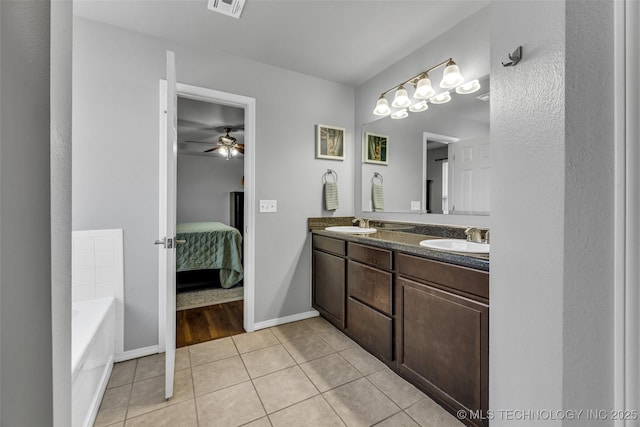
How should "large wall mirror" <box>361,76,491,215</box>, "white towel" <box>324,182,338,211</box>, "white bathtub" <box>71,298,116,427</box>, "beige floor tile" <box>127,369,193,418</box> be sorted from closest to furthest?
"white bathtub" <box>71,298,116,427</box>, "beige floor tile" <box>127,369,193,418</box>, "large wall mirror" <box>361,76,491,215</box>, "white towel" <box>324,182,338,211</box>

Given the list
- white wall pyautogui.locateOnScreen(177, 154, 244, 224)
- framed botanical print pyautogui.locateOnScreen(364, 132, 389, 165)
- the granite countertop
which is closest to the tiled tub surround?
the granite countertop

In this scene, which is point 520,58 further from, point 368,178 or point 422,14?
point 368,178

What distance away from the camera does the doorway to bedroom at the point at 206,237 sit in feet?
8.46


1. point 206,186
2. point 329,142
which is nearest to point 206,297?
point 329,142

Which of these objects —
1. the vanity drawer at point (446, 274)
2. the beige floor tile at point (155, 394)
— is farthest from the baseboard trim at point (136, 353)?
the vanity drawer at point (446, 274)

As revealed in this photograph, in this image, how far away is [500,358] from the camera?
82cm

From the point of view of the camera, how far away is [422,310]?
Result: 1468mm

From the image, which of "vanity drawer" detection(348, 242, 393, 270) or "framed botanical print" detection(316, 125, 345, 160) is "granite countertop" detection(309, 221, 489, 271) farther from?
"framed botanical print" detection(316, 125, 345, 160)

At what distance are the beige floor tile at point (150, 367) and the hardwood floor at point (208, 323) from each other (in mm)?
167

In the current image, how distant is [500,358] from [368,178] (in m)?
2.08

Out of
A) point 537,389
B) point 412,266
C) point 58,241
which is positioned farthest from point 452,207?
point 58,241

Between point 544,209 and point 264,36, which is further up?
point 264,36

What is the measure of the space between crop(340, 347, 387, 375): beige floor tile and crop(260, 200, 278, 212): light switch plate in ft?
4.32

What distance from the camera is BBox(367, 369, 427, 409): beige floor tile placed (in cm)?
152
